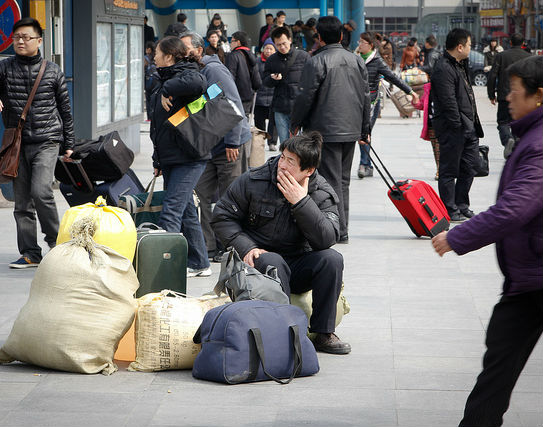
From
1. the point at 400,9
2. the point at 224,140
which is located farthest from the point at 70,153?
the point at 400,9

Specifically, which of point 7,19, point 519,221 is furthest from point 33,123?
point 519,221

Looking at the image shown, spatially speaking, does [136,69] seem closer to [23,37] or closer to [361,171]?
[361,171]

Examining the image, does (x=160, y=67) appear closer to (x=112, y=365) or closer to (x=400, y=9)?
(x=112, y=365)

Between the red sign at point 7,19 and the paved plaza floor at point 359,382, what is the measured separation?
3159 millimetres

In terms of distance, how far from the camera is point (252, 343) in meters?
4.79

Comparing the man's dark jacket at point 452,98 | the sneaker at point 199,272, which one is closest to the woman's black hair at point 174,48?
the sneaker at point 199,272

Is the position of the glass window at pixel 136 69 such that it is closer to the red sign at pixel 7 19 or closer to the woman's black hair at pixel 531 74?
the red sign at pixel 7 19

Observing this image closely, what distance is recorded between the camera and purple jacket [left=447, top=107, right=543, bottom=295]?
140 inches

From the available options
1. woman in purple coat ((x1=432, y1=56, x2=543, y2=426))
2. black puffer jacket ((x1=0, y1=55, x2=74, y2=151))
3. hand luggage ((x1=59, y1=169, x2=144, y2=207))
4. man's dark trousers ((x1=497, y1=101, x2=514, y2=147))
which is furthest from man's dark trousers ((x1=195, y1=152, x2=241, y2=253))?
man's dark trousers ((x1=497, y1=101, x2=514, y2=147))

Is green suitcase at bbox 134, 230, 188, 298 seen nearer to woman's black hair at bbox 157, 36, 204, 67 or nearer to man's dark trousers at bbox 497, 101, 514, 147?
woman's black hair at bbox 157, 36, 204, 67

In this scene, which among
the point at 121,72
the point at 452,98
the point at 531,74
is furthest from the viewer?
the point at 121,72

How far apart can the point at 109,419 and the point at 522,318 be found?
1.78 m

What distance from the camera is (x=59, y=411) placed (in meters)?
4.49

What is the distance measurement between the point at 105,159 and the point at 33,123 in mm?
624
